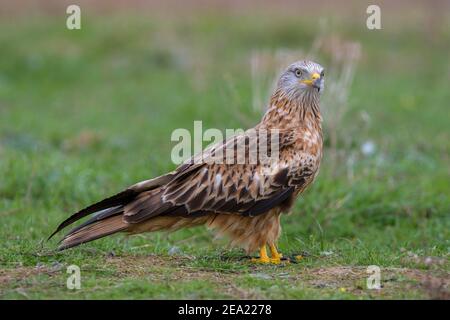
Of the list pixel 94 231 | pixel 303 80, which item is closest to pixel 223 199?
pixel 94 231

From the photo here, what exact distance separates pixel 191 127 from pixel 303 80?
648 cm

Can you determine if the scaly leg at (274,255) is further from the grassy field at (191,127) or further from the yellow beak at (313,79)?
the yellow beak at (313,79)

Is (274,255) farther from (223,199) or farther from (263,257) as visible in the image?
(223,199)

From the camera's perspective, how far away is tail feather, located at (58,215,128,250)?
22.4ft

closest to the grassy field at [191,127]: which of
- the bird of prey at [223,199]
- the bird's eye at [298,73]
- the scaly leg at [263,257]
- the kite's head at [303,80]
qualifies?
the scaly leg at [263,257]

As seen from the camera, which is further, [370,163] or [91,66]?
[91,66]

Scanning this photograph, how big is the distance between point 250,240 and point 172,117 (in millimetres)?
7764

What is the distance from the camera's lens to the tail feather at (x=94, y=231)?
6824mm

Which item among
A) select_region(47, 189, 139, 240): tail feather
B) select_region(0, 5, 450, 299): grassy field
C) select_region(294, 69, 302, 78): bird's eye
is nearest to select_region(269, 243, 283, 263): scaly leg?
select_region(0, 5, 450, 299): grassy field

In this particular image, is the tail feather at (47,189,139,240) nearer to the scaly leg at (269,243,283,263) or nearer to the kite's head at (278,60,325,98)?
the scaly leg at (269,243,283,263)

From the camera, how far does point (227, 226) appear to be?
7254 millimetres

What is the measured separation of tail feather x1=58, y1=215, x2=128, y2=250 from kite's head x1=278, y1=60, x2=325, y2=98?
6.77 feet
